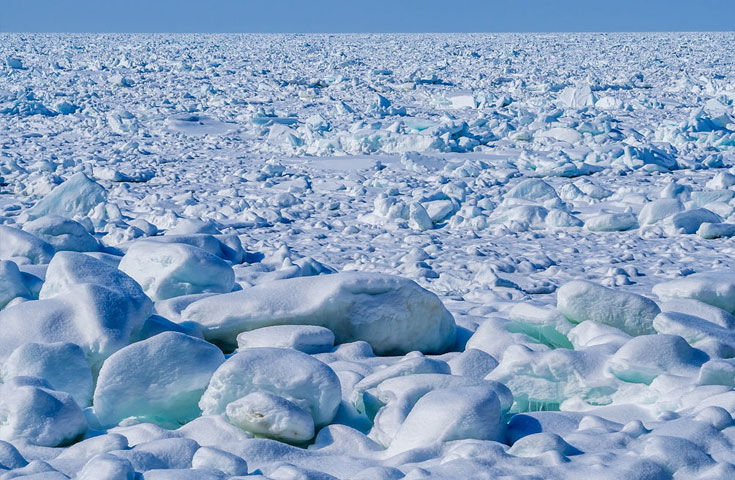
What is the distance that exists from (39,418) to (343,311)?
0.92m

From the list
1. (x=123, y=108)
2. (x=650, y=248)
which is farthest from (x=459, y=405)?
(x=123, y=108)

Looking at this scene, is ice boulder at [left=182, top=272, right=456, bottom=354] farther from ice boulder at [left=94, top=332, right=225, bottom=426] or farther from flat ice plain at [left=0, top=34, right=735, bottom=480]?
ice boulder at [left=94, top=332, right=225, bottom=426]

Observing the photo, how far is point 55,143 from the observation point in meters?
7.24

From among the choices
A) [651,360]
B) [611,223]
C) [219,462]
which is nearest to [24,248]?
[219,462]

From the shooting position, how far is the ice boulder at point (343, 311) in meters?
2.40

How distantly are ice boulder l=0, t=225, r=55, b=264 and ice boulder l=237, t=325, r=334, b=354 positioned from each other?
3.87ft

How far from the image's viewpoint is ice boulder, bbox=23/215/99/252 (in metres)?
3.37

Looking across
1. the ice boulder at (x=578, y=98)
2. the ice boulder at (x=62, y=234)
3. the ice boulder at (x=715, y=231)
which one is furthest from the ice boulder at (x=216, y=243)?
the ice boulder at (x=578, y=98)

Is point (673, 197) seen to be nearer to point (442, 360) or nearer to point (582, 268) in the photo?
point (582, 268)

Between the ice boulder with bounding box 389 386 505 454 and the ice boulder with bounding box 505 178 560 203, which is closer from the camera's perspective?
the ice boulder with bounding box 389 386 505 454

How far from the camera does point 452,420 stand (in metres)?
1.72

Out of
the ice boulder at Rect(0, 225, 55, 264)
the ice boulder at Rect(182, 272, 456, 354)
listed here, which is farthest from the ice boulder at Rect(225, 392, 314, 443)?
the ice boulder at Rect(0, 225, 55, 264)

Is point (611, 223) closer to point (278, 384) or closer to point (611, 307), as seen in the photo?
point (611, 307)

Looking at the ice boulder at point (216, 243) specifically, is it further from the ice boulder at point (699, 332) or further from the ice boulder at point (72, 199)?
the ice boulder at point (699, 332)
